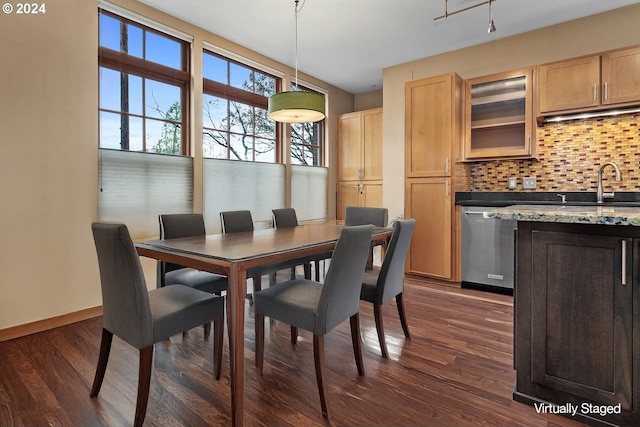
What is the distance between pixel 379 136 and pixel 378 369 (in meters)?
3.68

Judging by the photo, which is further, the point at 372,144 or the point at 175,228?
the point at 372,144

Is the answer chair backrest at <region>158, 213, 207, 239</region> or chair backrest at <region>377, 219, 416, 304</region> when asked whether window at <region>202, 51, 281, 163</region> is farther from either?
chair backrest at <region>377, 219, 416, 304</region>

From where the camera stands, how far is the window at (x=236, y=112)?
3.71 metres

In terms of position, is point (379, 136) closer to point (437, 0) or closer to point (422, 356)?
point (437, 0)

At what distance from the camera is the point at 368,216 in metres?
3.25

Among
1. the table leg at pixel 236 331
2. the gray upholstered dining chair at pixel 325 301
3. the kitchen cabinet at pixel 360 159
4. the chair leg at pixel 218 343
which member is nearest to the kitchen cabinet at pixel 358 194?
the kitchen cabinet at pixel 360 159

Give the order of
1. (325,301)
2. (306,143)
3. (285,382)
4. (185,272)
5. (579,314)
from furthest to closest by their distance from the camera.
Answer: (306,143) < (185,272) < (285,382) < (325,301) < (579,314)

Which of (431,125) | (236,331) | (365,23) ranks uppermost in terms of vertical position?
(365,23)

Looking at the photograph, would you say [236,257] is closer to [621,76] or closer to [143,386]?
[143,386]

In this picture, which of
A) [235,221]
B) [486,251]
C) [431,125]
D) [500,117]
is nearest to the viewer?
[235,221]

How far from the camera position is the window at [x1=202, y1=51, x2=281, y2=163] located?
12.2 feet

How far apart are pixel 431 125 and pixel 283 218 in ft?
6.81

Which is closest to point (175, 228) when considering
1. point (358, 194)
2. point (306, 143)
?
point (306, 143)

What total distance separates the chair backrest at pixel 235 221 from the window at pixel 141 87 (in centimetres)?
110
